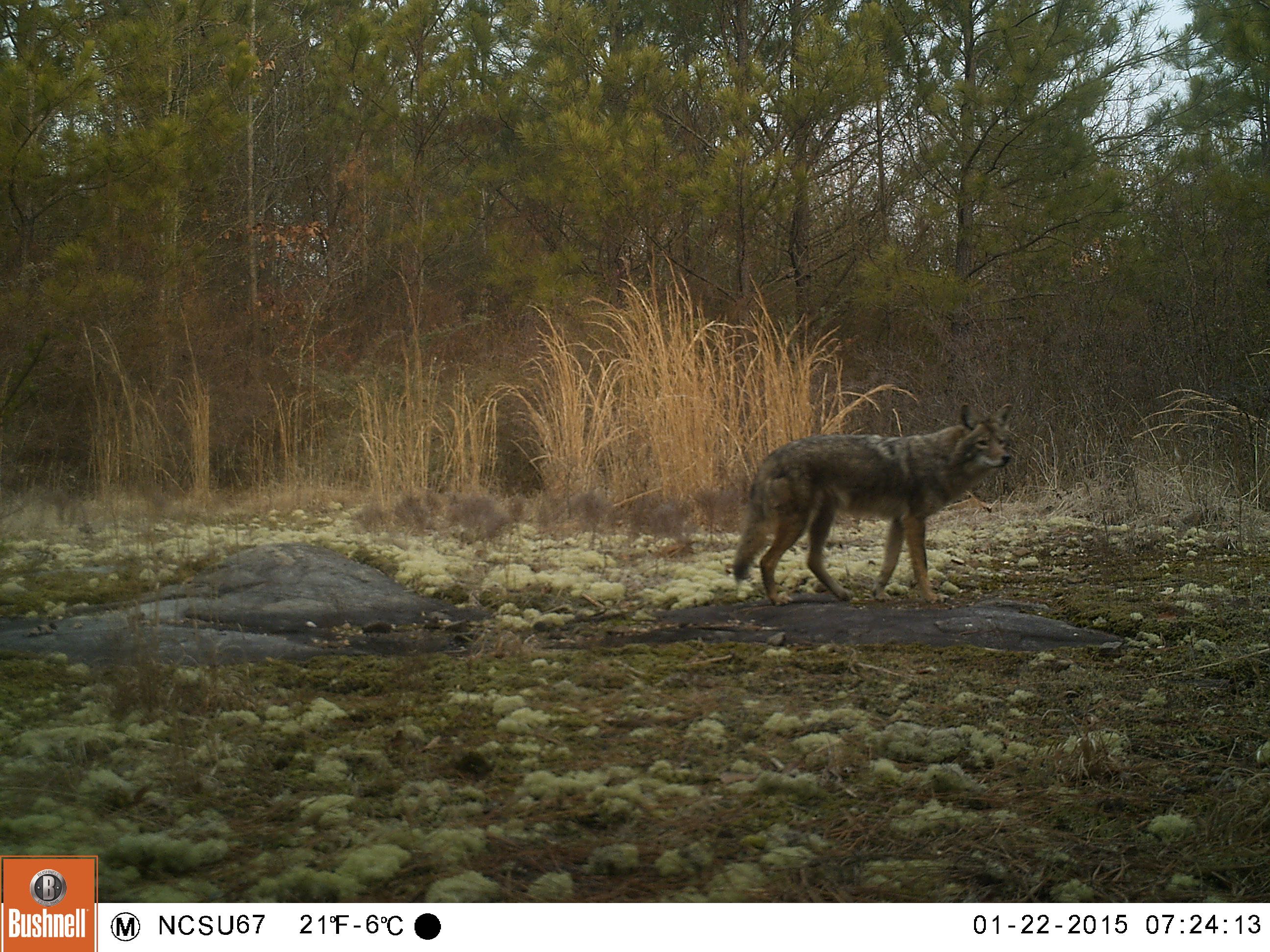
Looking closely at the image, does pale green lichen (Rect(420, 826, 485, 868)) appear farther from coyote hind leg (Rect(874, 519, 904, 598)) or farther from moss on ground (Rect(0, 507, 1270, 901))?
coyote hind leg (Rect(874, 519, 904, 598))

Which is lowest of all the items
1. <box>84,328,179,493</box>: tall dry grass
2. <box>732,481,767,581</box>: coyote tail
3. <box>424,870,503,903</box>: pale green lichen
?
<box>424,870,503,903</box>: pale green lichen

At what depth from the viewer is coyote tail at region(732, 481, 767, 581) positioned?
4.74 m

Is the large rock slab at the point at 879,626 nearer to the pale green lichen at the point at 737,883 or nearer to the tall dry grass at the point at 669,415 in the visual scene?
the pale green lichen at the point at 737,883

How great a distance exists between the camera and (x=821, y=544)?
4.89 metres

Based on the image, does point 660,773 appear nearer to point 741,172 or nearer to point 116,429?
point 116,429

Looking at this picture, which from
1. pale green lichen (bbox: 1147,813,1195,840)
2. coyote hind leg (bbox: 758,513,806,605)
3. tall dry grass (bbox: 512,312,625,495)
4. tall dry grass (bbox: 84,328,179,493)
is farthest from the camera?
tall dry grass (bbox: 512,312,625,495)

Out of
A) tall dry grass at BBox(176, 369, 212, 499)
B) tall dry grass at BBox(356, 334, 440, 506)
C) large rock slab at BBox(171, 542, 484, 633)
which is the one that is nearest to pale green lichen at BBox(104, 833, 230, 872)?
large rock slab at BBox(171, 542, 484, 633)

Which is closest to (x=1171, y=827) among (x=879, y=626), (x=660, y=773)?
(x=660, y=773)

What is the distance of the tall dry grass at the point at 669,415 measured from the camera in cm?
754
